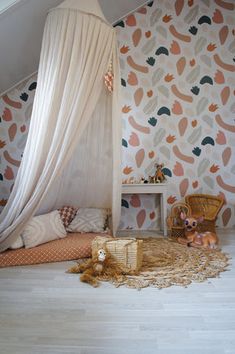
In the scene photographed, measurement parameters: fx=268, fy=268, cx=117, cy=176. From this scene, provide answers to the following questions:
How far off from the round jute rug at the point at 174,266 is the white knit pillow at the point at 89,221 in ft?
1.96

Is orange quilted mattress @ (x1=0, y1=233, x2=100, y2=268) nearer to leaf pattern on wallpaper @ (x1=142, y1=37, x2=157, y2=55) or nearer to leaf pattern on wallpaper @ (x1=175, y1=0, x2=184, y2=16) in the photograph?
leaf pattern on wallpaper @ (x1=142, y1=37, x2=157, y2=55)

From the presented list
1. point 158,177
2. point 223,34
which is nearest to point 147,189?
point 158,177

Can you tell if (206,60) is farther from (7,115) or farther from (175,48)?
(7,115)

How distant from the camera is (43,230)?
2832 mm

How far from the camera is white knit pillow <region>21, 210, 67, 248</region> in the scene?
2703mm

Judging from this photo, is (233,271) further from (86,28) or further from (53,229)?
(86,28)

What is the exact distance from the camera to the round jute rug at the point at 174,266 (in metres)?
2.18

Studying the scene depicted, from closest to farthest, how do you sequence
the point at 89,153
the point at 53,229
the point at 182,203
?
the point at 53,229
the point at 89,153
the point at 182,203

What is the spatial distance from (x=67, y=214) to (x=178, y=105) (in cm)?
229

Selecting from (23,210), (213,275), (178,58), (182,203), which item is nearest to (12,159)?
(23,210)

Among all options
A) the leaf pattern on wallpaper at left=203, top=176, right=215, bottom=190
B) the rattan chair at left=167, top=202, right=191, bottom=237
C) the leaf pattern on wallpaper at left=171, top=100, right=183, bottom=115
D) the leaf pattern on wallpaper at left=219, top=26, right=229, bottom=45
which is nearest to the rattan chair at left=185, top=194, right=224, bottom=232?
the rattan chair at left=167, top=202, right=191, bottom=237

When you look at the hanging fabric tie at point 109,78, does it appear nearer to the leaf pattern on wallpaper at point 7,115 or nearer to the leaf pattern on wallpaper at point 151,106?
the leaf pattern on wallpaper at point 151,106

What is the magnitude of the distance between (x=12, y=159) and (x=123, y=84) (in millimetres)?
2014

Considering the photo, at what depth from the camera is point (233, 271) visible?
2396 mm
